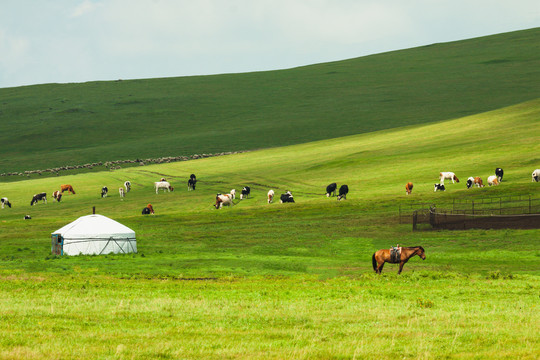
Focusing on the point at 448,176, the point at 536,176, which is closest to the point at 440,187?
the point at 448,176

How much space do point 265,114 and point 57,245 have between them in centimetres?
12366

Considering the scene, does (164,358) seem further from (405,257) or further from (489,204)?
(489,204)

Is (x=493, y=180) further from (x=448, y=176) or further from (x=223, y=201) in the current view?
(x=223, y=201)

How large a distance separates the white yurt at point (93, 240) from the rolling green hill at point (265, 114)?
271 feet

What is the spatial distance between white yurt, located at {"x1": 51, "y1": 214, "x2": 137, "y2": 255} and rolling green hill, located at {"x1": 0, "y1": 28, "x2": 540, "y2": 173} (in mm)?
82548

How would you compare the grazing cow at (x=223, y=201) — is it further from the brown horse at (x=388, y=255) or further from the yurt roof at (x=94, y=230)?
the brown horse at (x=388, y=255)

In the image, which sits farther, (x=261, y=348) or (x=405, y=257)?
(x=405, y=257)

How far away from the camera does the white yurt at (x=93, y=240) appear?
1811 inches

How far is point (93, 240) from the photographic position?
46375mm

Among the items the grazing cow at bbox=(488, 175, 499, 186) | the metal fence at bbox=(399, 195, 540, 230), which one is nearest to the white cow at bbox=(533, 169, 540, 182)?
the grazing cow at bbox=(488, 175, 499, 186)

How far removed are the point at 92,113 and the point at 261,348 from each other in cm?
18189

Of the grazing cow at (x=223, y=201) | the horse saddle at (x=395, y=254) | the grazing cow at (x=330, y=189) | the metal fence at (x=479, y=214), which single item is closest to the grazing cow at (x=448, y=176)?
the metal fence at (x=479, y=214)

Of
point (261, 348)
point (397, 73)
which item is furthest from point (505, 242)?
point (397, 73)

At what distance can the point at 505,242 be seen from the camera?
Result: 43.1m
